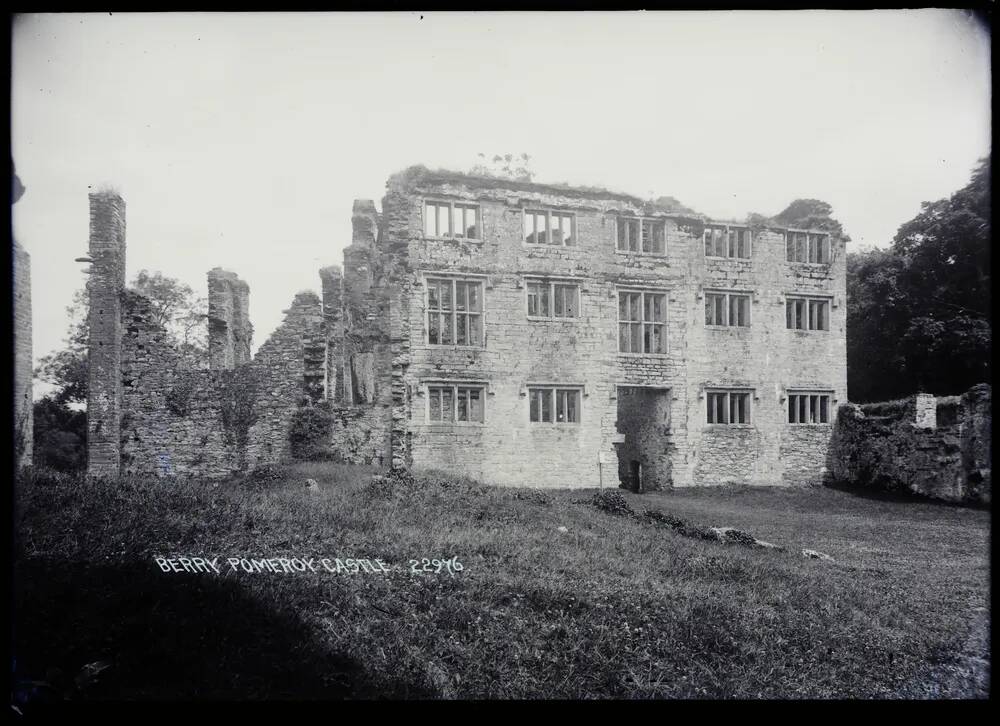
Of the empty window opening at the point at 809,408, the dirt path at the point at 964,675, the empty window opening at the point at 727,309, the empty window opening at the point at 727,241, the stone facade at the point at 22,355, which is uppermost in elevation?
the empty window opening at the point at 727,241

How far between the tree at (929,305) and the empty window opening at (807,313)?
3.26ft

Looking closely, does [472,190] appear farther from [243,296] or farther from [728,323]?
[243,296]

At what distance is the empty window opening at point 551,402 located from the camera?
11.0 m

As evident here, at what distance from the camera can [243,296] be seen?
17.7 meters

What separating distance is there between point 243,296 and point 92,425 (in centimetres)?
722

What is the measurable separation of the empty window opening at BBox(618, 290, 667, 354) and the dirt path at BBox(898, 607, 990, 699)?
5420 mm

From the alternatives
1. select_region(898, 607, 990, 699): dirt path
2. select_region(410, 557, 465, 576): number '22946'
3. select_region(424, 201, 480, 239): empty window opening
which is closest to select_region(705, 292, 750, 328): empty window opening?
select_region(424, 201, 480, 239): empty window opening

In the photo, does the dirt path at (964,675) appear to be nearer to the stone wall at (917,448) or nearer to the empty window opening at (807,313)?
the stone wall at (917,448)

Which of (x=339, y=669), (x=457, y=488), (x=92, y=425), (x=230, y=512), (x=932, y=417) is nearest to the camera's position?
(x=339, y=669)

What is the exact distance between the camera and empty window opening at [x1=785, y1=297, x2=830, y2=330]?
35.2ft

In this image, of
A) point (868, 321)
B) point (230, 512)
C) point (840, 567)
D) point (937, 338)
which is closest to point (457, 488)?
point (230, 512)

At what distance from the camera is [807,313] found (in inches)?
424

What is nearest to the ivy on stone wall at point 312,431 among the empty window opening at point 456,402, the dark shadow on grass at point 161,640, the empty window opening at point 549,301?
the empty window opening at point 456,402

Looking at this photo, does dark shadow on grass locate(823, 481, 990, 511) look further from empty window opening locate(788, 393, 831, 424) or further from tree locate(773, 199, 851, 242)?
tree locate(773, 199, 851, 242)
